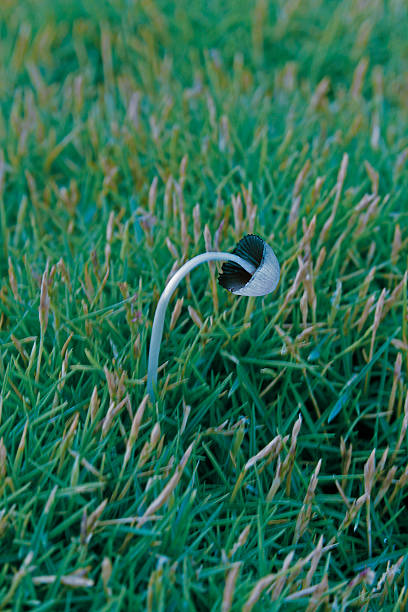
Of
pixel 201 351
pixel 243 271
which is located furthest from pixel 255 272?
pixel 201 351

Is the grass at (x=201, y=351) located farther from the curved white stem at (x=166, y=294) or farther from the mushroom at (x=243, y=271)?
the mushroom at (x=243, y=271)

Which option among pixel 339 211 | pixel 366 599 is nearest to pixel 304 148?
pixel 339 211

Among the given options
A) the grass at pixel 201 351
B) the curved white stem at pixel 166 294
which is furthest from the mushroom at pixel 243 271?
the grass at pixel 201 351

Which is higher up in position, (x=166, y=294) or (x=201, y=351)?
(x=166, y=294)

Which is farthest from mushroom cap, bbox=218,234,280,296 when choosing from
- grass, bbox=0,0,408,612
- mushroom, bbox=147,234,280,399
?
grass, bbox=0,0,408,612

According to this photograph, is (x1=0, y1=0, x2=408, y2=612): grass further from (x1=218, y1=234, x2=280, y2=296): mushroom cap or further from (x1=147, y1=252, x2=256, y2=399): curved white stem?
(x1=218, y1=234, x2=280, y2=296): mushroom cap

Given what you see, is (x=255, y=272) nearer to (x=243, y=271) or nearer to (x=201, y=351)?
(x=243, y=271)

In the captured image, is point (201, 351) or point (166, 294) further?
point (201, 351)

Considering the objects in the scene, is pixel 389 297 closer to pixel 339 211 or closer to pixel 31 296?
pixel 339 211
